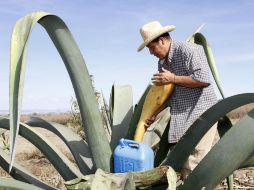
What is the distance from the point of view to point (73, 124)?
7.29m

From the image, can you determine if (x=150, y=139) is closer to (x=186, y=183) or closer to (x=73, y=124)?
(x=186, y=183)

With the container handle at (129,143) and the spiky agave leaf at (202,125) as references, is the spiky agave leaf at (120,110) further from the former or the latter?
the spiky agave leaf at (202,125)

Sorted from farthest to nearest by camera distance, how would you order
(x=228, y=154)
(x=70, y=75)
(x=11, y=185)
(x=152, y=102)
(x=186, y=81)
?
(x=152, y=102), (x=186, y=81), (x=70, y=75), (x=11, y=185), (x=228, y=154)

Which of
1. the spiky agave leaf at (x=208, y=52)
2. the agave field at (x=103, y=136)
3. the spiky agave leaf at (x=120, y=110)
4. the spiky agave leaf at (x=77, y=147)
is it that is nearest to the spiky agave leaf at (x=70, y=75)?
the agave field at (x=103, y=136)

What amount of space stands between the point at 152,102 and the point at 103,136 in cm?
36

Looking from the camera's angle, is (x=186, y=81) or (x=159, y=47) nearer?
(x=186, y=81)

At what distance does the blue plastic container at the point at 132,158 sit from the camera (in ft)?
6.99

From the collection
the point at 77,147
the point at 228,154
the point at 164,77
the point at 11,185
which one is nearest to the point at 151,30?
the point at 164,77

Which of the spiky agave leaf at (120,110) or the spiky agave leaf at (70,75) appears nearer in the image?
the spiky agave leaf at (70,75)

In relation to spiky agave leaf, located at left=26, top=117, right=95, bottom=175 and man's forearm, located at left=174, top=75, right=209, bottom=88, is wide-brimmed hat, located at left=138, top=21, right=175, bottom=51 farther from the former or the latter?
spiky agave leaf, located at left=26, top=117, right=95, bottom=175

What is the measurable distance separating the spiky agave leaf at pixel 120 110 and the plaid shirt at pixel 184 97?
0.85 ft

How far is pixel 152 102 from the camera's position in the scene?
2375mm

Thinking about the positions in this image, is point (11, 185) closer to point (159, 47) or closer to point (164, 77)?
point (164, 77)

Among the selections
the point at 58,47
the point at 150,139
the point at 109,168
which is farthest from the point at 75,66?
the point at 150,139
